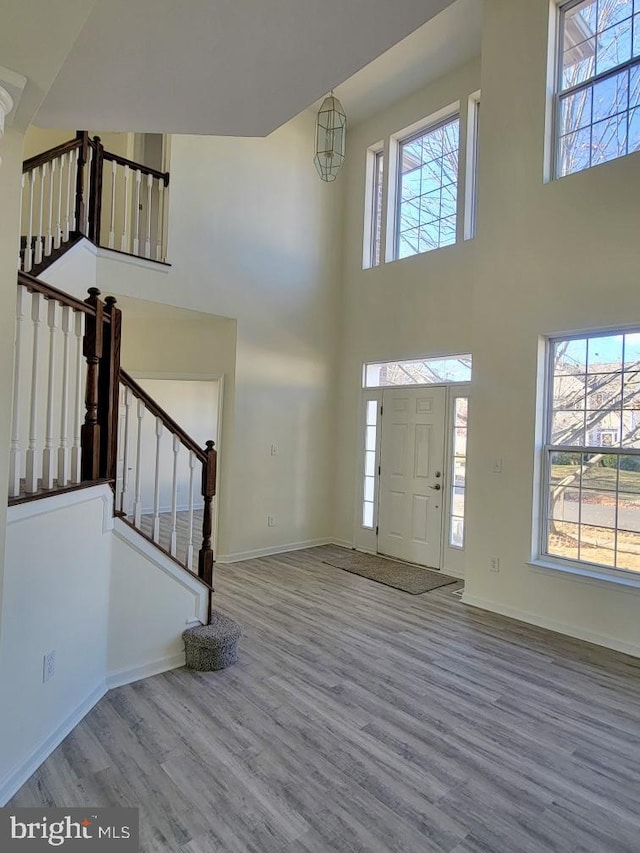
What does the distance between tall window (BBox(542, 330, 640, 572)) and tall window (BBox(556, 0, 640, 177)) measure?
1462 millimetres

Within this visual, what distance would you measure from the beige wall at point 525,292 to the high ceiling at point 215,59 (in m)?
2.61

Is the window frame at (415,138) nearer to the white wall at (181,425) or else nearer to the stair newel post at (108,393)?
the white wall at (181,425)

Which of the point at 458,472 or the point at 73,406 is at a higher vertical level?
the point at 73,406

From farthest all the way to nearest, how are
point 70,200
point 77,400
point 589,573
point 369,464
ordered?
point 369,464, point 70,200, point 589,573, point 77,400

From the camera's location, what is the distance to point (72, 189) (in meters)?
4.22

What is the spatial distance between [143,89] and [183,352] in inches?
159

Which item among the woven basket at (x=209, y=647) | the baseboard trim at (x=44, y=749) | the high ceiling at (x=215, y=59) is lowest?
the baseboard trim at (x=44, y=749)

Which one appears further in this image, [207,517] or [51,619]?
[207,517]

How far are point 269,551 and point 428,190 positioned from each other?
4.54 meters

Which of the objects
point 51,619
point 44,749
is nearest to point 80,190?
point 51,619

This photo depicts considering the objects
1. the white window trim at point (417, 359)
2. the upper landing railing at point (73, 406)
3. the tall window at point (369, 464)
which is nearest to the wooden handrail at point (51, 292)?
the upper landing railing at point (73, 406)

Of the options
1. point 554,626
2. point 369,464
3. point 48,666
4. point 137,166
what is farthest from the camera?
point 369,464

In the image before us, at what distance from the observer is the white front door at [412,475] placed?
534 cm

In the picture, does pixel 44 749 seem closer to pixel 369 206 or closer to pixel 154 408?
pixel 154 408
